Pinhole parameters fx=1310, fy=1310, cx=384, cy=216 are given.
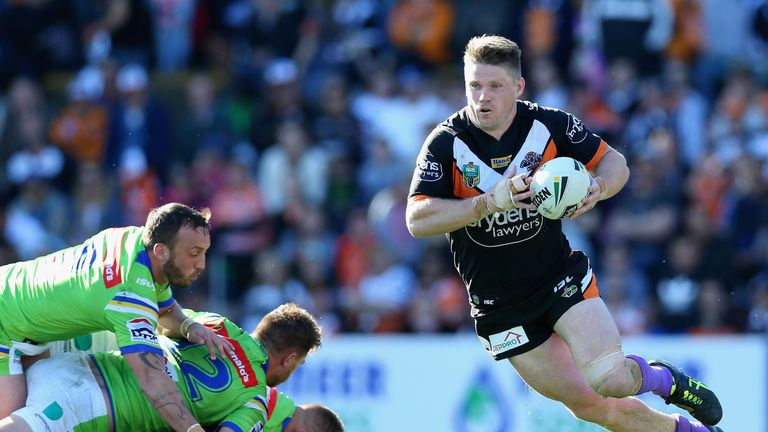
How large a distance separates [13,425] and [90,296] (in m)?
0.82

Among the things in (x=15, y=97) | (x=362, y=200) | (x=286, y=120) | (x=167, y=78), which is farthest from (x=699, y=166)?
(x=15, y=97)

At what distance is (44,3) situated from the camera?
18734mm

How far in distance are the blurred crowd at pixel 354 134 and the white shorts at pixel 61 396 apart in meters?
6.74

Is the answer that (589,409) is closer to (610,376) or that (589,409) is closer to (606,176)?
(610,376)

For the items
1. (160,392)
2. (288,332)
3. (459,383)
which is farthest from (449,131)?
(459,383)

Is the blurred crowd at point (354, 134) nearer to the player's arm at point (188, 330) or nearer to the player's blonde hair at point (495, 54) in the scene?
the player's arm at point (188, 330)

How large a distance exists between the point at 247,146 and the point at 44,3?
435 centimetres

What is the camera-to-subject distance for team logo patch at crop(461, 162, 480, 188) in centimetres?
780

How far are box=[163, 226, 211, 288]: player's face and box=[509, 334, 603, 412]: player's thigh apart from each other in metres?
2.09

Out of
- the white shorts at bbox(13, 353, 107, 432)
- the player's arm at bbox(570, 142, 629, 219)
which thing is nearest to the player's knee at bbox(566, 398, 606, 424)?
the player's arm at bbox(570, 142, 629, 219)

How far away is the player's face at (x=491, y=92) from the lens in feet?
25.2

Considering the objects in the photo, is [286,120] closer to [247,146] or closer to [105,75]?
[247,146]

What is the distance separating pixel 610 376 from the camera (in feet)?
25.1

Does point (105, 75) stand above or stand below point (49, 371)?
above
